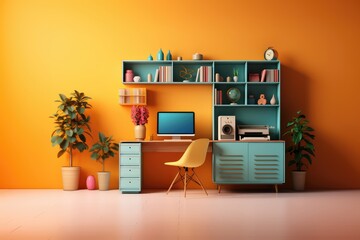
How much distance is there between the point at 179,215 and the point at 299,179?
2.89 meters

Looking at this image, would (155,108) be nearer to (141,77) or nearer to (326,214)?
(141,77)

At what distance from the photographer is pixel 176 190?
7422 millimetres

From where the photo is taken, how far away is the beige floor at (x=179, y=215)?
4141 millimetres

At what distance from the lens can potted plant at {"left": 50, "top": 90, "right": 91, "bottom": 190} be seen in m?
7.32

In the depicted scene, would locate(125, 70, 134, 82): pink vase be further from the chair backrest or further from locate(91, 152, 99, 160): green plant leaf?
the chair backrest

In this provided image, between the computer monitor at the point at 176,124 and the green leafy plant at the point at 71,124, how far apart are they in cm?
111

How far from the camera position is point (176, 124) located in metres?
7.40

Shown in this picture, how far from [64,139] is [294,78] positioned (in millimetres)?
3663

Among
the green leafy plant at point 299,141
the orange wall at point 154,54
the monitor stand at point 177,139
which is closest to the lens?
the monitor stand at point 177,139

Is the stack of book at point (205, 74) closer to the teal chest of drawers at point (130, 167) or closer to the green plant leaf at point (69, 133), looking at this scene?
the teal chest of drawers at point (130, 167)

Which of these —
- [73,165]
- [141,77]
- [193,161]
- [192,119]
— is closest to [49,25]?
[141,77]

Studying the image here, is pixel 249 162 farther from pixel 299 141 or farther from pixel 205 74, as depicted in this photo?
pixel 205 74

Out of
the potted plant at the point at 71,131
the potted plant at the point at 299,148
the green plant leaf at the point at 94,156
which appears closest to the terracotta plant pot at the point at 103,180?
the green plant leaf at the point at 94,156

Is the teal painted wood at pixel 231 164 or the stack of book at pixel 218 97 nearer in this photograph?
the teal painted wood at pixel 231 164
